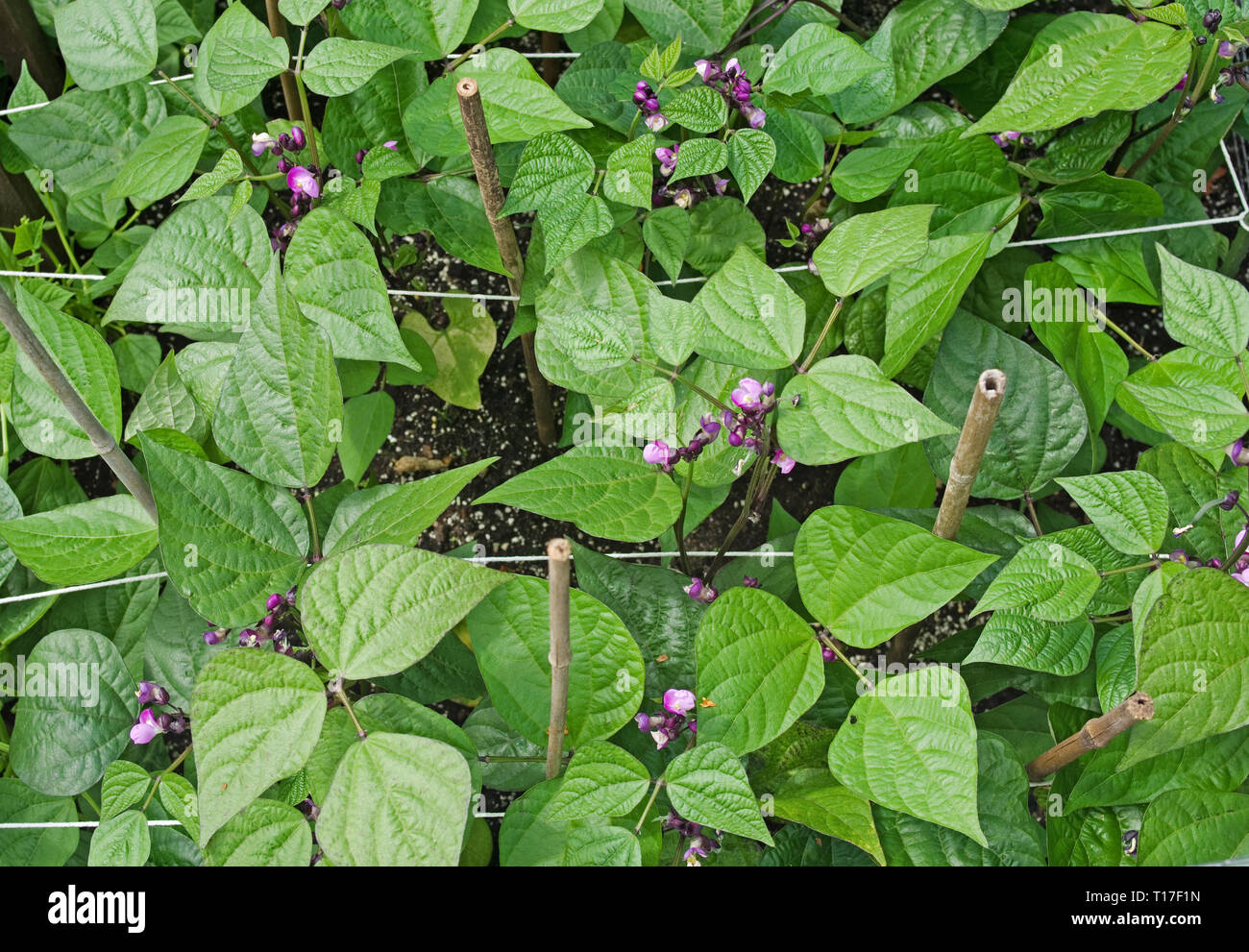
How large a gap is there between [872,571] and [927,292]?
34cm

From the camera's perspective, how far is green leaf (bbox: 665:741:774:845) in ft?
2.72

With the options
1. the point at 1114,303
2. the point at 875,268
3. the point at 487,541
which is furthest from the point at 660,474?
the point at 1114,303

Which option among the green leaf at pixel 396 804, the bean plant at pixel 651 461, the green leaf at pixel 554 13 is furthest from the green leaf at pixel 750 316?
the green leaf at pixel 396 804

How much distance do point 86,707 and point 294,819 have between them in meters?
0.33

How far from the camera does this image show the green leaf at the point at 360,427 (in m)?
1.38

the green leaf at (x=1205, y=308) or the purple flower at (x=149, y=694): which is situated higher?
the green leaf at (x=1205, y=308)

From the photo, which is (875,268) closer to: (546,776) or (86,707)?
(546,776)

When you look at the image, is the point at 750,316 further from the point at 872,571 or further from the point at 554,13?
the point at 554,13

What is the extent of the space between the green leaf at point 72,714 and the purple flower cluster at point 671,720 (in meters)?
0.57

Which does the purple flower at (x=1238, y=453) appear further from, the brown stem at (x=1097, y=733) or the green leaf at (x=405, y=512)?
the green leaf at (x=405, y=512)

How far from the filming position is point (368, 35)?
113cm

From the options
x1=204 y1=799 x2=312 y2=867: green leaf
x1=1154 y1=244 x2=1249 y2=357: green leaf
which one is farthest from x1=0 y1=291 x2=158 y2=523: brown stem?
x1=1154 y1=244 x2=1249 y2=357: green leaf

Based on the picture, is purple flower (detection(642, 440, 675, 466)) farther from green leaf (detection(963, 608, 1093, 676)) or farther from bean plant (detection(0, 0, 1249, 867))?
green leaf (detection(963, 608, 1093, 676))

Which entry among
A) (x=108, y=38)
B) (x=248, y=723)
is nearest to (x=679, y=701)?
(x=248, y=723)
